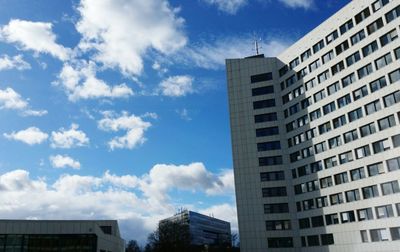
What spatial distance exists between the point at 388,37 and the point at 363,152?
654 inches

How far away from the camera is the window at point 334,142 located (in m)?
62.0

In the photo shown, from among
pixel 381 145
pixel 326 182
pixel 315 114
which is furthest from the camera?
pixel 315 114

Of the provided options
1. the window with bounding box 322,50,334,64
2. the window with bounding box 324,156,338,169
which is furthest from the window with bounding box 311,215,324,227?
the window with bounding box 322,50,334,64

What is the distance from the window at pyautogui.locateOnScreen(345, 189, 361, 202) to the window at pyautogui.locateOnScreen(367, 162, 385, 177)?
11.7ft

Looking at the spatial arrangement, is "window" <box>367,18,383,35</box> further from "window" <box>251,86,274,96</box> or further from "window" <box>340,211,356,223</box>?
"window" <box>340,211,356,223</box>

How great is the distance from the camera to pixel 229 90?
78938 millimetres

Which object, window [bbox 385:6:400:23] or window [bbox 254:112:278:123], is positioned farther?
window [bbox 254:112:278:123]

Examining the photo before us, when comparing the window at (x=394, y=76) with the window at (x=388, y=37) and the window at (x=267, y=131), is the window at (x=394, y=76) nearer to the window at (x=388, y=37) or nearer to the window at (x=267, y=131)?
the window at (x=388, y=37)

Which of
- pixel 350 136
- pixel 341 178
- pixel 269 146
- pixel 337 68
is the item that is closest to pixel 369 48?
pixel 337 68

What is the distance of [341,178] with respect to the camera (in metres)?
60.9

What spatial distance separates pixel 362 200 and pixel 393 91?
16.0m

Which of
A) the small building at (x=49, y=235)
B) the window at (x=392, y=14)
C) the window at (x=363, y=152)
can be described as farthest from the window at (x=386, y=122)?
the small building at (x=49, y=235)

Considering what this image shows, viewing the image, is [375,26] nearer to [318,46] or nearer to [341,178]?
[318,46]

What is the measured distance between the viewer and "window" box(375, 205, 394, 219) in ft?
→ 173
